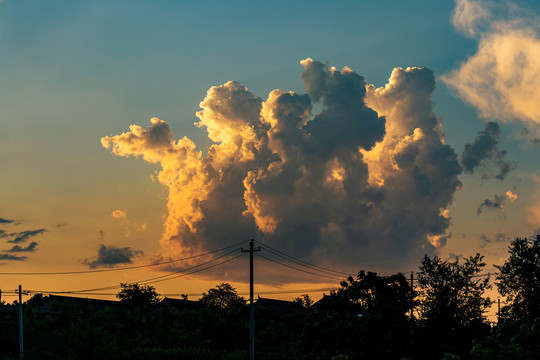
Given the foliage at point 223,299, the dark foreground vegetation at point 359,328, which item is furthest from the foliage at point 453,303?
the foliage at point 223,299

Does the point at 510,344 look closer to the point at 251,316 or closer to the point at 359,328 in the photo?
the point at 359,328

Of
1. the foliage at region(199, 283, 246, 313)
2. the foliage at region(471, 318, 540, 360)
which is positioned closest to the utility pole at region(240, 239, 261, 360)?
the foliage at region(471, 318, 540, 360)

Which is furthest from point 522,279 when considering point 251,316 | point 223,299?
point 223,299

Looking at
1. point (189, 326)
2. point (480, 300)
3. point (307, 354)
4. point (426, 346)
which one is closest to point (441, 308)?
point (480, 300)

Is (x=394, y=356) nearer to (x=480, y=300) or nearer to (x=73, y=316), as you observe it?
(x=480, y=300)

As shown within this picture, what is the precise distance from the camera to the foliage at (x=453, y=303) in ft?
202

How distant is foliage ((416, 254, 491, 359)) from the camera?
6156cm

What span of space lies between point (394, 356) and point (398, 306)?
3.80 meters

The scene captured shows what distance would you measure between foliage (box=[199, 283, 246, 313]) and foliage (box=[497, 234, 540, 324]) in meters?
59.4

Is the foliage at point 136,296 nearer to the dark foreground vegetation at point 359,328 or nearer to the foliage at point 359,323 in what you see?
the dark foreground vegetation at point 359,328

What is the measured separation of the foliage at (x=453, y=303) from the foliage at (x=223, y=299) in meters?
52.4

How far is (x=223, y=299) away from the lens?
11531cm

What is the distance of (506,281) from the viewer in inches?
2509

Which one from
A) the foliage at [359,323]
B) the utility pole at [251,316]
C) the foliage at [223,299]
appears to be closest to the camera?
the foliage at [359,323]
